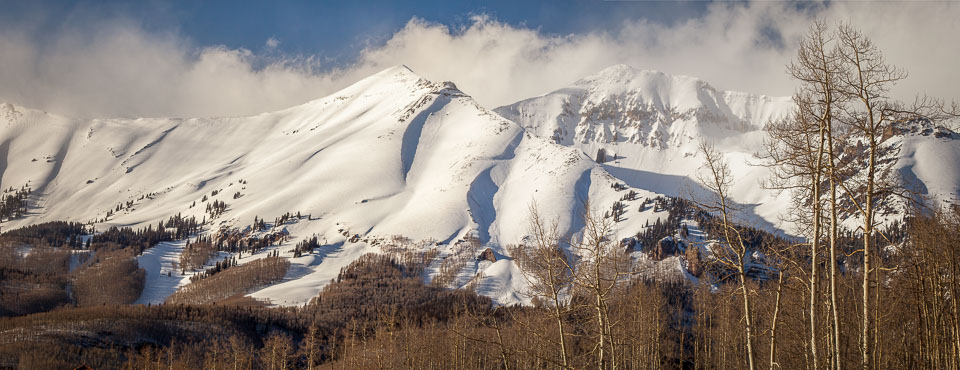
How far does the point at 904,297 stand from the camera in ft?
82.9

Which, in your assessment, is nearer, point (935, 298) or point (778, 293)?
point (778, 293)

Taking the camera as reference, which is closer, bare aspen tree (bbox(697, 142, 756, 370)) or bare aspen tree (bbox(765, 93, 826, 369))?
bare aspen tree (bbox(765, 93, 826, 369))

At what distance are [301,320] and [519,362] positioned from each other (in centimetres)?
12159

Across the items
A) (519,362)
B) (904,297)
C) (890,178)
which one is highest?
(890,178)

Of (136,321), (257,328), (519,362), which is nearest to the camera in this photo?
(519,362)

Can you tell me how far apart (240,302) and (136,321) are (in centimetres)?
6397

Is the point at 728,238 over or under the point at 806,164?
under

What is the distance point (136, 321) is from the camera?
132750 mm

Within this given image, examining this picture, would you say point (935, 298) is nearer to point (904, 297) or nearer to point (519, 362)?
point (904, 297)

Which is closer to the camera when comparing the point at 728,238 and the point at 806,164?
the point at 806,164

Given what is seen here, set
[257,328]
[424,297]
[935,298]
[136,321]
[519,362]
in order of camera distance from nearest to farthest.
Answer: [935,298] < [519,362] < [136,321] < [257,328] < [424,297]

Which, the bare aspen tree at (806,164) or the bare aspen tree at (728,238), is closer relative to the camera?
the bare aspen tree at (806,164)

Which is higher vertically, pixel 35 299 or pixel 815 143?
pixel 815 143

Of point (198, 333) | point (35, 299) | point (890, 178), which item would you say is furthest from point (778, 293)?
point (35, 299)
